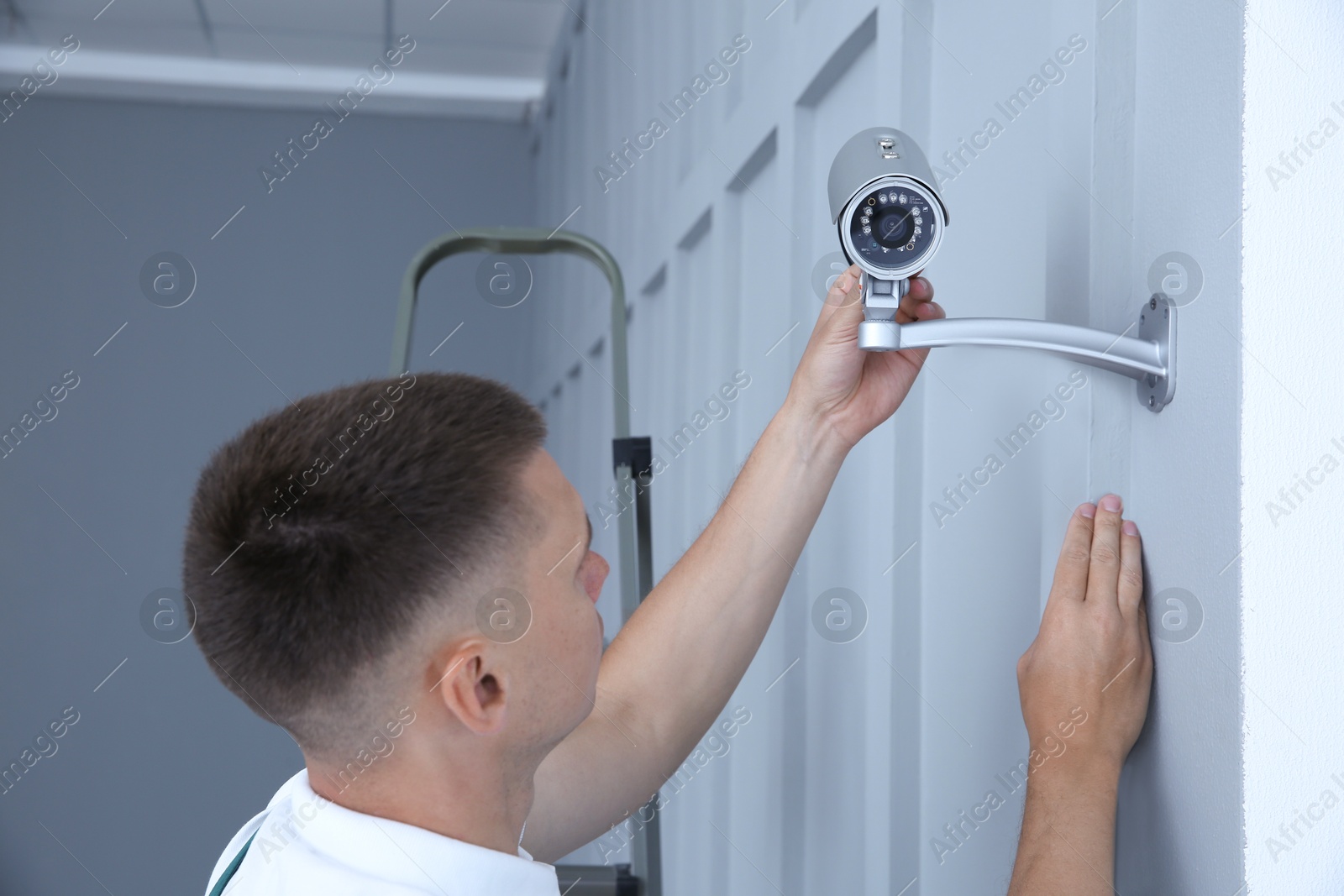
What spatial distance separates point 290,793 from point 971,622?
2.19 ft

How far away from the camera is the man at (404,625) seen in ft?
2.69

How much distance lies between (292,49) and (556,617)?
4.45m

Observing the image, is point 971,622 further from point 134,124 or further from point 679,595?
point 134,124

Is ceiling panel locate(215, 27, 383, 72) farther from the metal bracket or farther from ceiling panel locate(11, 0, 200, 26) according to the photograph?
the metal bracket

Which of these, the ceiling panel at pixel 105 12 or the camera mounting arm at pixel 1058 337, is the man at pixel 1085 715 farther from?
the ceiling panel at pixel 105 12

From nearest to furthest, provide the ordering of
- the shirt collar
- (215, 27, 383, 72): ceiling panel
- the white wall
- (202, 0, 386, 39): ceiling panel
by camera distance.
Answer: the white wall < the shirt collar < (202, 0, 386, 39): ceiling panel < (215, 27, 383, 72): ceiling panel

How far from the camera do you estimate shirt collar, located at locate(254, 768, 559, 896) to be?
2.66 feet

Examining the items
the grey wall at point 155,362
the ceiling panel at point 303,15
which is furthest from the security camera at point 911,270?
the grey wall at point 155,362

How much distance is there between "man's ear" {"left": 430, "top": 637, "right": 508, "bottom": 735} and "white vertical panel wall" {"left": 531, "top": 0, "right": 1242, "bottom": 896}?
495mm

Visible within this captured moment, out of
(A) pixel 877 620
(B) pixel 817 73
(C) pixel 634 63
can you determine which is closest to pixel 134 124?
(C) pixel 634 63

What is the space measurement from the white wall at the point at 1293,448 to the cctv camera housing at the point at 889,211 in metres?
0.21

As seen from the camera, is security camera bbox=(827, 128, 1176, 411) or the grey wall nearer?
security camera bbox=(827, 128, 1176, 411)

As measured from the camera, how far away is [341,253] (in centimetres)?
484

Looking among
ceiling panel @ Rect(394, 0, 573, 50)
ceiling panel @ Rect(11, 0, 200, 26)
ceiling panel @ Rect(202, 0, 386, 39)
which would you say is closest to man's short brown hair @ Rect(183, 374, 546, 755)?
ceiling panel @ Rect(394, 0, 573, 50)
